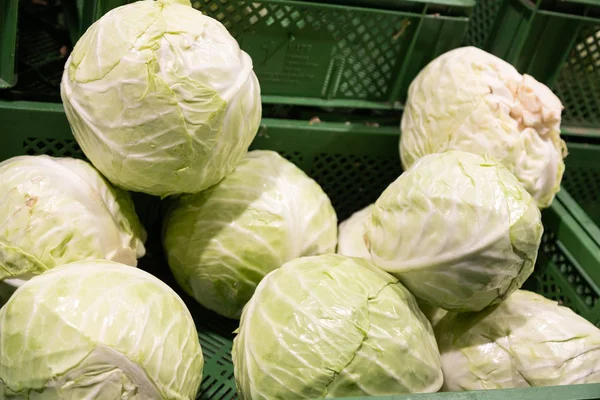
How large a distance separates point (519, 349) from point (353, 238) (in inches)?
25.3

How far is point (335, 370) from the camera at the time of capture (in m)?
1.27

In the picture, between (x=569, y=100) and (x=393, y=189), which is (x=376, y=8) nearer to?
(x=393, y=189)

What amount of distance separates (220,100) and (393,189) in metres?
0.53

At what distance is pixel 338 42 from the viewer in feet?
6.40

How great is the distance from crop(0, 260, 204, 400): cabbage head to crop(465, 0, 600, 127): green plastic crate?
1669 mm

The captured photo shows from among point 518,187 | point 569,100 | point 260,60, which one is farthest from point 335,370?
point 569,100

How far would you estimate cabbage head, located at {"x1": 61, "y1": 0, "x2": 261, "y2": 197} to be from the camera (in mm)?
1341

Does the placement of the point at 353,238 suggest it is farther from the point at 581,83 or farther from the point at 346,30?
the point at 581,83

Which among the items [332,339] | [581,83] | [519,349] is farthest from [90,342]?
[581,83]

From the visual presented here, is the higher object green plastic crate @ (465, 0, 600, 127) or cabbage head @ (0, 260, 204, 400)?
green plastic crate @ (465, 0, 600, 127)

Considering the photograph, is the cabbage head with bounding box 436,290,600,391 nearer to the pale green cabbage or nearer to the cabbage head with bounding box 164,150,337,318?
the pale green cabbage

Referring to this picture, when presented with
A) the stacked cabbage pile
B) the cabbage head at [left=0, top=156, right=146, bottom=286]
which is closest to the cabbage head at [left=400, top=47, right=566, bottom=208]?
the stacked cabbage pile

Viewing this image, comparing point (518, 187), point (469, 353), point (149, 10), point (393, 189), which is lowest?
point (469, 353)

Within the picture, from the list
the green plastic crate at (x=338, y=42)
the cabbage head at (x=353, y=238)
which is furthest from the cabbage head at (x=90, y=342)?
the green plastic crate at (x=338, y=42)
